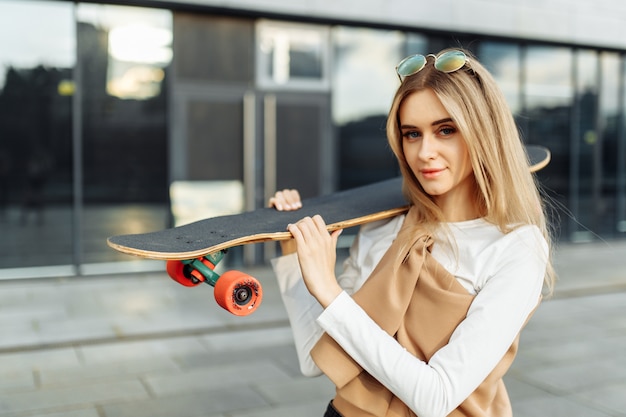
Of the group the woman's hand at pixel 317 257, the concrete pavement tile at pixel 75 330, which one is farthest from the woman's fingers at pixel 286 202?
the concrete pavement tile at pixel 75 330

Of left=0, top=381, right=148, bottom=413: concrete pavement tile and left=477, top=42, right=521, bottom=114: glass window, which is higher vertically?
left=477, top=42, right=521, bottom=114: glass window

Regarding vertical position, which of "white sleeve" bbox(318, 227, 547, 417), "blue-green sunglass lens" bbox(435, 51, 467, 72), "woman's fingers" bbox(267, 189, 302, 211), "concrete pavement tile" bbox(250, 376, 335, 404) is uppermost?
"blue-green sunglass lens" bbox(435, 51, 467, 72)

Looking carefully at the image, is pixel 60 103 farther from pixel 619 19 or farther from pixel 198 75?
pixel 619 19

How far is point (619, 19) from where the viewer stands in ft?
43.5

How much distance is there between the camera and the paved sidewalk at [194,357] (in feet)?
14.9

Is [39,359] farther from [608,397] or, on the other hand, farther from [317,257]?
[317,257]

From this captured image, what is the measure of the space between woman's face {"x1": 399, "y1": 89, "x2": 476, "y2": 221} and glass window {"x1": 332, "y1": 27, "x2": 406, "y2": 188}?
9.34 m

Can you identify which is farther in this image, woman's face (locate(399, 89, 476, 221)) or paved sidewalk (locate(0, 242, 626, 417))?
paved sidewalk (locate(0, 242, 626, 417))

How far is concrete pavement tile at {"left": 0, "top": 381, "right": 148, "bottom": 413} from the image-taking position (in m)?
4.47

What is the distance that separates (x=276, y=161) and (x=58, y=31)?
3605 millimetres

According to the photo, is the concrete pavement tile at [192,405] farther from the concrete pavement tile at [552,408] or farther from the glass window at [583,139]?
the glass window at [583,139]

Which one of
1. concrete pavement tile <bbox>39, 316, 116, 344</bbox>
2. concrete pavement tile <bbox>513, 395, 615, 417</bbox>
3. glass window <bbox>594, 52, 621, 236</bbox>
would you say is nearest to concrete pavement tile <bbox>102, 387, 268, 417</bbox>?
concrete pavement tile <bbox>513, 395, 615, 417</bbox>

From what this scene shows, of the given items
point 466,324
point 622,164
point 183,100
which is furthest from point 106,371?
point 622,164

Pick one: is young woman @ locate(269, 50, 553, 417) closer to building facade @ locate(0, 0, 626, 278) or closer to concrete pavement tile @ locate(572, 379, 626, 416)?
concrete pavement tile @ locate(572, 379, 626, 416)
